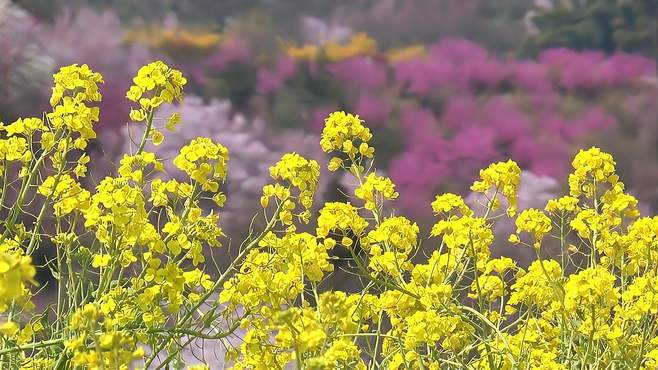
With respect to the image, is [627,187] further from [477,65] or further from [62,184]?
[62,184]

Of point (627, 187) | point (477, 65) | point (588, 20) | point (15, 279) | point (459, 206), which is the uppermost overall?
point (588, 20)

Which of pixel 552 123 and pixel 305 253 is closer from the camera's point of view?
pixel 305 253

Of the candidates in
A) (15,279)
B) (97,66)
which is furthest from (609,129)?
(15,279)

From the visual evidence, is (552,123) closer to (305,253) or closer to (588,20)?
(588,20)

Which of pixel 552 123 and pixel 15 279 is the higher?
pixel 552 123

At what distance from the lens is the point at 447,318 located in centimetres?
166

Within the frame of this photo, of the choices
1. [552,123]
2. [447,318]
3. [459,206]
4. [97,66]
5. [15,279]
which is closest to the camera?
[15,279]

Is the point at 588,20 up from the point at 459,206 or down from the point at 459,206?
up

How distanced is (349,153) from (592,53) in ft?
6.84

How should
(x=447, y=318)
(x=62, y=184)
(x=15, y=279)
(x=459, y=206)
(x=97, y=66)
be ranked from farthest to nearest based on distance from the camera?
(x=97, y=66) < (x=459, y=206) < (x=62, y=184) < (x=447, y=318) < (x=15, y=279)

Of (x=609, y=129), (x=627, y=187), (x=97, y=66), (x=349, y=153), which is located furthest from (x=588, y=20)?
(x=349, y=153)

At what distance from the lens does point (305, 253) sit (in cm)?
174

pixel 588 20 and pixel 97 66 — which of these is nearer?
pixel 97 66

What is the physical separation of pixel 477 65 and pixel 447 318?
224 cm
